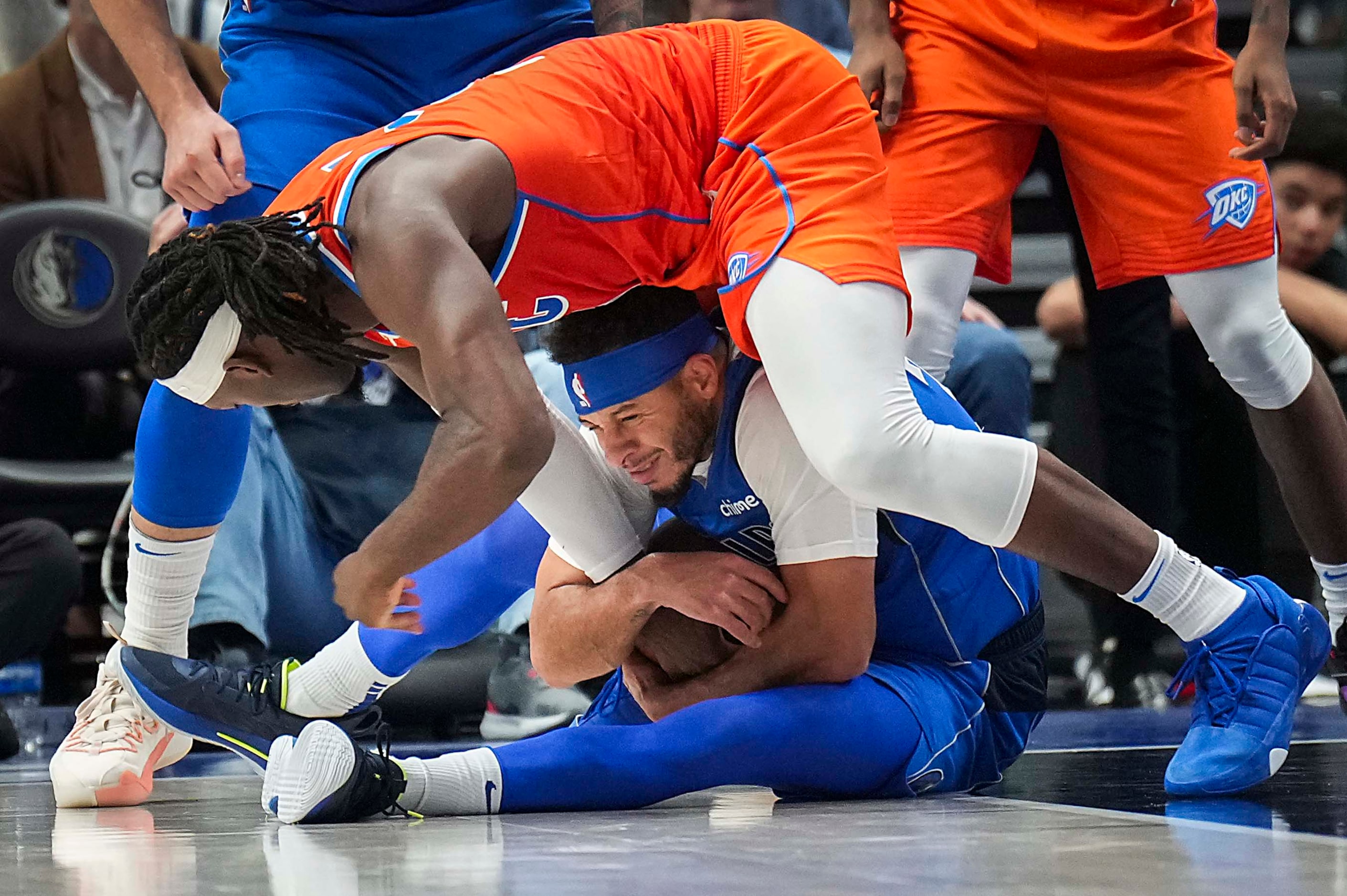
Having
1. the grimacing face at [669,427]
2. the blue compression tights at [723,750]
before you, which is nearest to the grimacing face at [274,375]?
the grimacing face at [669,427]

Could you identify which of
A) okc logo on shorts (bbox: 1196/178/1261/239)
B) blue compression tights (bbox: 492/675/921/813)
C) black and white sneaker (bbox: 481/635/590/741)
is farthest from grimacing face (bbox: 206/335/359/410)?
black and white sneaker (bbox: 481/635/590/741)

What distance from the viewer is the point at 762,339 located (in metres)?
1.70

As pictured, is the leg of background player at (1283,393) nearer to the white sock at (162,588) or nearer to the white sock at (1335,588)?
the white sock at (1335,588)

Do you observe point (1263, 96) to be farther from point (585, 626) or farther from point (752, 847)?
point (752, 847)

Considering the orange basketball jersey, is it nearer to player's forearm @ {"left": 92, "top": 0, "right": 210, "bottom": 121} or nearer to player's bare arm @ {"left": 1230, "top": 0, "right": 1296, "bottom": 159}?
player's forearm @ {"left": 92, "top": 0, "right": 210, "bottom": 121}

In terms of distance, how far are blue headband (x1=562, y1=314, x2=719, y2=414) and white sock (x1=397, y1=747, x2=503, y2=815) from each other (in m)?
0.43

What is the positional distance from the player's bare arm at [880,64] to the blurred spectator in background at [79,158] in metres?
1.96

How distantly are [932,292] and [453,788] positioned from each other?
91 cm

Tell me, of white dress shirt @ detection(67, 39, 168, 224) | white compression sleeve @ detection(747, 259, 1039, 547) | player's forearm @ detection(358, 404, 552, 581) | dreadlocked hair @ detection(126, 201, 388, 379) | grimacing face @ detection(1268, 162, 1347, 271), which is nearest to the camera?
player's forearm @ detection(358, 404, 552, 581)

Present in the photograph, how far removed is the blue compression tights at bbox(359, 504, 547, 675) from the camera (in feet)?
6.75

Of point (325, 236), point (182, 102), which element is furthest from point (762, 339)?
point (182, 102)

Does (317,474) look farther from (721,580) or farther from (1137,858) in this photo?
(1137,858)

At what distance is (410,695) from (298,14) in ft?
4.67

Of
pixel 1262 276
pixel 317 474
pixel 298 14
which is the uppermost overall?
pixel 298 14
